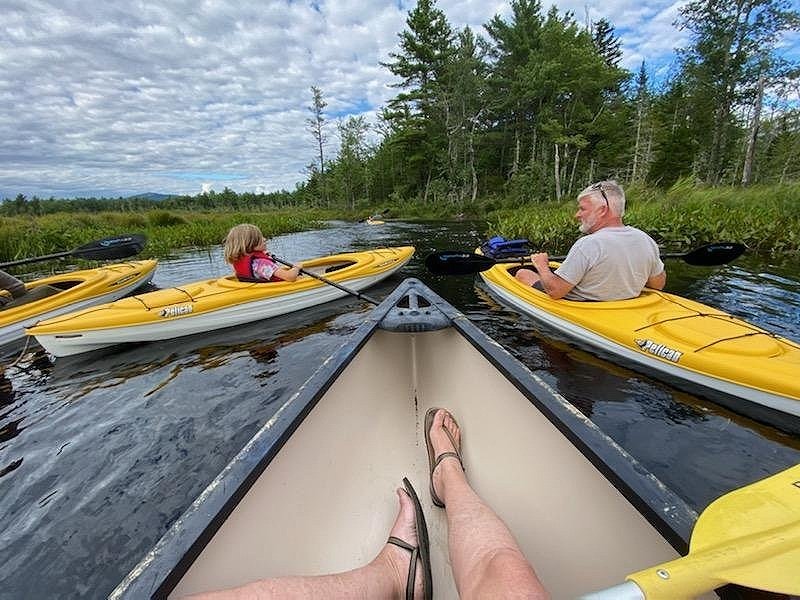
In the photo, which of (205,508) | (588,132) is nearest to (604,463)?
(205,508)

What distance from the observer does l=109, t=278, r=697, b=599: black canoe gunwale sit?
2.93 ft

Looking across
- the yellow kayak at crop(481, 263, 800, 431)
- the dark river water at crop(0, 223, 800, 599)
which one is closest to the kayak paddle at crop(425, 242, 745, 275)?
the dark river water at crop(0, 223, 800, 599)

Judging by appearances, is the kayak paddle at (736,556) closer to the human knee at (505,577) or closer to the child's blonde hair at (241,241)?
the human knee at (505,577)

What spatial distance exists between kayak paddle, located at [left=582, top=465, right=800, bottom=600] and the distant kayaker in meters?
2.91

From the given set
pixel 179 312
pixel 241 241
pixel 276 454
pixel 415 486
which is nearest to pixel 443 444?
pixel 415 486

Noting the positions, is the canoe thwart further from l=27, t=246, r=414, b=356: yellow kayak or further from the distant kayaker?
l=27, t=246, r=414, b=356: yellow kayak

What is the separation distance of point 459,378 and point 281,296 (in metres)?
3.68

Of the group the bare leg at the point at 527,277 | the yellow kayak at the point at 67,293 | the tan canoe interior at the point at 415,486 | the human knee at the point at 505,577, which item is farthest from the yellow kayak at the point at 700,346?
the yellow kayak at the point at 67,293

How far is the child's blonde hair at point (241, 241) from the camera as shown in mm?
5125

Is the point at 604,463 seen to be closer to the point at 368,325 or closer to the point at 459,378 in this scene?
the point at 459,378

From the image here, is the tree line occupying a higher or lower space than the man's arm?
higher

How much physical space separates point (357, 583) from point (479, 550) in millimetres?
404

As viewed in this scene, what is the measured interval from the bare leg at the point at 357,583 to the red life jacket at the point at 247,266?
447 cm

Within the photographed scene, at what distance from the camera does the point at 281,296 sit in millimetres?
5449
